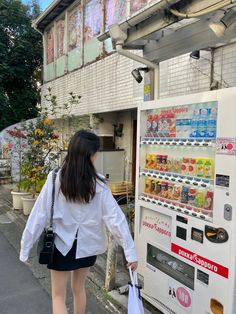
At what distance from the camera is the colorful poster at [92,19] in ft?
29.7

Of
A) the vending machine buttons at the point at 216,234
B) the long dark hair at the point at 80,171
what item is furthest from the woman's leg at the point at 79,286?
the vending machine buttons at the point at 216,234

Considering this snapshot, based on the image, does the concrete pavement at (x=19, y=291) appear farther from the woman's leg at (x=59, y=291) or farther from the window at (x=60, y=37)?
the window at (x=60, y=37)

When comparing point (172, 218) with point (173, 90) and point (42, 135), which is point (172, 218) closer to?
point (173, 90)

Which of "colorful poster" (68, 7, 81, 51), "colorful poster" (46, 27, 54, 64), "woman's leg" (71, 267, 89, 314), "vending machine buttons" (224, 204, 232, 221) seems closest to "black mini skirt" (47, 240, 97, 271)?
"woman's leg" (71, 267, 89, 314)

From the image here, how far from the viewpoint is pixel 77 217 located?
2859mm

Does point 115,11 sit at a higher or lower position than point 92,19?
lower

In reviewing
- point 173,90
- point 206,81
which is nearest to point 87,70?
point 173,90

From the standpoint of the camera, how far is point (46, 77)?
13367mm

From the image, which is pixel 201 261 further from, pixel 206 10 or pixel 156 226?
pixel 206 10

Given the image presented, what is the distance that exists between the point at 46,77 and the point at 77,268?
37.4 feet

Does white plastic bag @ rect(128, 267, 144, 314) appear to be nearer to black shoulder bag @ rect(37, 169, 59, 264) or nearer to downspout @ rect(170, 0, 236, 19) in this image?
black shoulder bag @ rect(37, 169, 59, 264)

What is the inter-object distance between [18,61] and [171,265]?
15578 mm

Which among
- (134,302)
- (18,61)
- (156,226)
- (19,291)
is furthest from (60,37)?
(134,302)

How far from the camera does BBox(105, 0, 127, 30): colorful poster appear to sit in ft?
26.2
